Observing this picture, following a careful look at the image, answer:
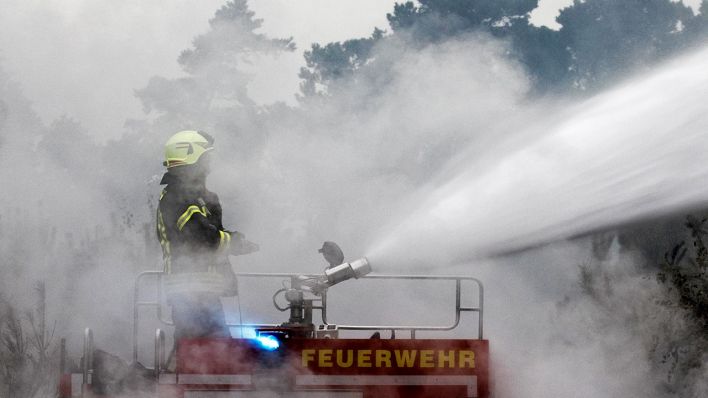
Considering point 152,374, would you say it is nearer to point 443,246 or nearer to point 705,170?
point 443,246

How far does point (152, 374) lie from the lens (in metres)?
11.6

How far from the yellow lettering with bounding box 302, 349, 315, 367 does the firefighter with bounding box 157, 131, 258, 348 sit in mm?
775

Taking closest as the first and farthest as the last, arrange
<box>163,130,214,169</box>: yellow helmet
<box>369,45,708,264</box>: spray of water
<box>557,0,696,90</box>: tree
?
<box>163,130,214,169</box>: yellow helmet
<box>369,45,708,264</box>: spray of water
<box>557,0,696,90</box>: tree

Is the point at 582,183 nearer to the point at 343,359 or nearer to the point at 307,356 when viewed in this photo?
the point at 343,359

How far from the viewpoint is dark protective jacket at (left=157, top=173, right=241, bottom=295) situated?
37.1 feet

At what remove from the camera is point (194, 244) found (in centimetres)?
1134

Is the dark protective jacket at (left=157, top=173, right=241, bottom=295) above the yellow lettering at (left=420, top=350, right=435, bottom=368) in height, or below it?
above

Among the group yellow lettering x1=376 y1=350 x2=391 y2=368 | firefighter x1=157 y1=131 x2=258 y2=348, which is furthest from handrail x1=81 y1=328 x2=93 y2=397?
yellow lettering x1=376 y1=350 x2=391 y2=368

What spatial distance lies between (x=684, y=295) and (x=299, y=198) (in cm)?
1663

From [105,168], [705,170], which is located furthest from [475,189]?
[105,168]

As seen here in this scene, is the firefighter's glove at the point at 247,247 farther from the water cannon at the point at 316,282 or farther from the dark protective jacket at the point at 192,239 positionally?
the water cannon at the point at 316,282

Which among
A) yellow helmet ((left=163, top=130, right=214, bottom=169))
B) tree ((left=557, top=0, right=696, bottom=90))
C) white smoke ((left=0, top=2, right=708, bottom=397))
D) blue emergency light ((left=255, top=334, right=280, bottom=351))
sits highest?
tree ((left=557, top=0, right=696, bottom=90))

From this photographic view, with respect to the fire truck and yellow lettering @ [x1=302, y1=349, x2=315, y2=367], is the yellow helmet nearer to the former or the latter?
the fire truck

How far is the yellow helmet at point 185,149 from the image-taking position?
11.5 meters
